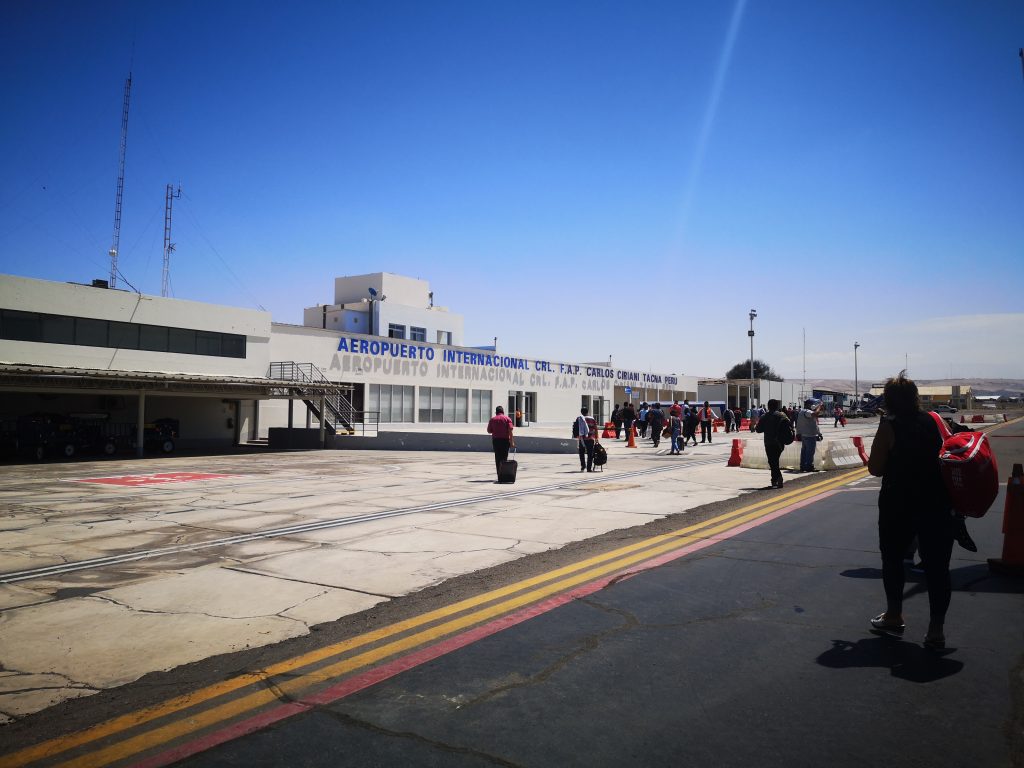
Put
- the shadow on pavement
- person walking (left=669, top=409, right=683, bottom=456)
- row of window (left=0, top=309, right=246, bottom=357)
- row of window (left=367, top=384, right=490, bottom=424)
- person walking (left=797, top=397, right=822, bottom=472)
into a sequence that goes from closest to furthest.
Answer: the shadow on pavement, person walking (left=797, top=397, right=822, bottom=472), person walking (left=669, top=409, right=683, bottom=456), row of window (left=0, top=309, right=246, bottom=357), row of window (left=367, top=384, right=490, bottom=424)

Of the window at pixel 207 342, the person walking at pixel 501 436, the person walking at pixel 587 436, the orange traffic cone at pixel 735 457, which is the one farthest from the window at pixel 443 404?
the person walking at pixel 501 436

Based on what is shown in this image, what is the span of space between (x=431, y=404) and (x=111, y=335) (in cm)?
1926

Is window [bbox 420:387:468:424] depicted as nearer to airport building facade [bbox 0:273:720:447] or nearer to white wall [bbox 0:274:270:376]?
airport building facade [bbox 0:273:720:447]

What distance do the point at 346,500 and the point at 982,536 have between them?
32.0 ft

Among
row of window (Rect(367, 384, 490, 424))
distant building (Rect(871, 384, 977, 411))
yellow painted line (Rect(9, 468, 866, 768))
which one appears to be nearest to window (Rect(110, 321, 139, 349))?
row of window (Rect(367, 384, 490, 424))

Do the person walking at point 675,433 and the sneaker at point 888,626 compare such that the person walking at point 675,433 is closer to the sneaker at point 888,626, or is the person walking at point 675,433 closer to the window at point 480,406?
the sneaker at point 888,626

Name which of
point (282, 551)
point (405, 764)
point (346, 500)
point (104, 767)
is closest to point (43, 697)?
point (104, 767)

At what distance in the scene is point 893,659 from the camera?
4.28 metres

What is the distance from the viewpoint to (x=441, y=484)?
15.5m

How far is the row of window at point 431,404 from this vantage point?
1619 inches

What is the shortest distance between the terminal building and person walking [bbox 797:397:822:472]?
20879 mm

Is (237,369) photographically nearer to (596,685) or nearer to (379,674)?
(379,674)

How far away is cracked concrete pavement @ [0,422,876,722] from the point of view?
4672 millimetres

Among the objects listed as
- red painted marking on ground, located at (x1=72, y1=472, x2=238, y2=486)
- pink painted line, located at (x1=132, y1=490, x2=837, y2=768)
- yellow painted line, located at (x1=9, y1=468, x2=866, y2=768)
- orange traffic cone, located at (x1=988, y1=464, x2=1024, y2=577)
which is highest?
orange traffic cone, located at (x1=988, y1=464, x2=1024, y2=577)
